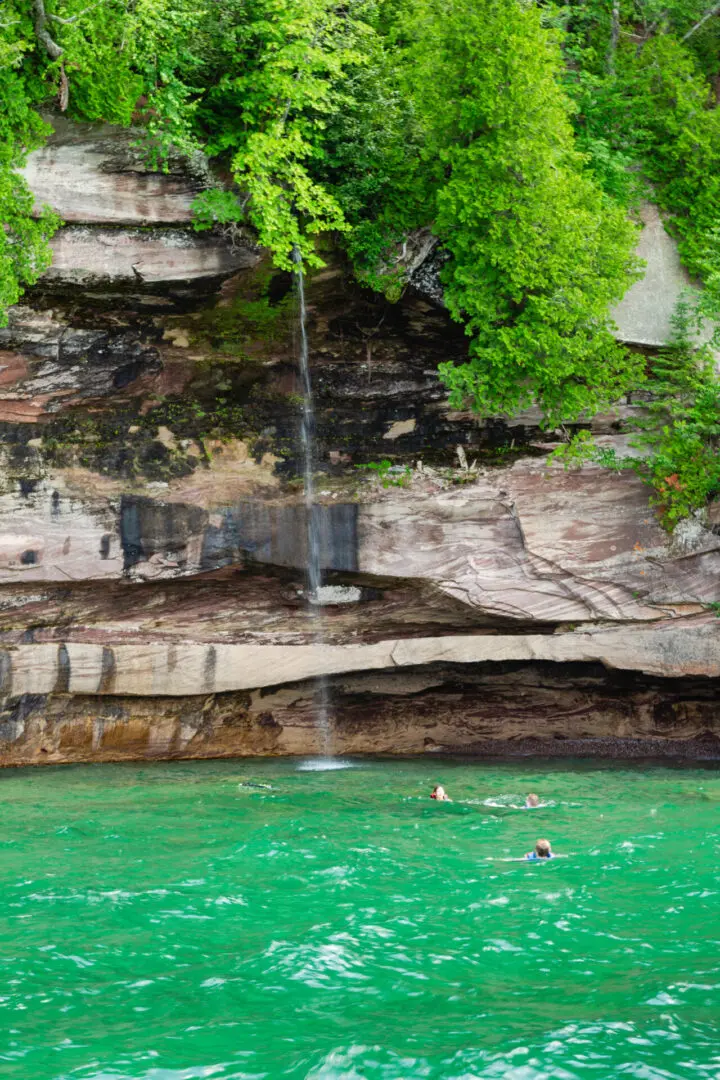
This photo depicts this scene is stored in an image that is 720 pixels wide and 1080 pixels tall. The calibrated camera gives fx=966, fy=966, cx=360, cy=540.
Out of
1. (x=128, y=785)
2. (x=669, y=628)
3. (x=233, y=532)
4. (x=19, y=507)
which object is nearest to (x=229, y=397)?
(x=233, y=532)

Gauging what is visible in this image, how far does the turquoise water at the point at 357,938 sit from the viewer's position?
6.84 meters

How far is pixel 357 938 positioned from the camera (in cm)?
898

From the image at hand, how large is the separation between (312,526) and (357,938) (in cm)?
1172

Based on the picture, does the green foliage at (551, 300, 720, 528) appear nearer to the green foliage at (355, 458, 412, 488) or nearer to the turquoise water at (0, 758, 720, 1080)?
the green foliage at (355, 458, 412, 488)

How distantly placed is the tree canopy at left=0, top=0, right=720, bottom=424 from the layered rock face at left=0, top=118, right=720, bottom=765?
159 centimetres

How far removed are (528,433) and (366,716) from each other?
700 centimetres

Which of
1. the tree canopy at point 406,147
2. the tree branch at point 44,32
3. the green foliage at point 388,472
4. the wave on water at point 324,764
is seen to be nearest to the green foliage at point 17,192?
the tree canopy at point 406,147

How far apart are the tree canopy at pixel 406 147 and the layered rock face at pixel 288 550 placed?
5.23 ft

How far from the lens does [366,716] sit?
2108 cm

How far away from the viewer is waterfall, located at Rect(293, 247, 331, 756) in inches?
784

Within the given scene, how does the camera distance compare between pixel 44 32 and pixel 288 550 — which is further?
pixel 288 550

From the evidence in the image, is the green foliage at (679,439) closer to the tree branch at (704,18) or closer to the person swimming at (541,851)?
the tree branch at (704,18)

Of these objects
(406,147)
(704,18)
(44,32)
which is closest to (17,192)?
(44,32)

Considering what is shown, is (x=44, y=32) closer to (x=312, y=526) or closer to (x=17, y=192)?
(x=17, y=192)
